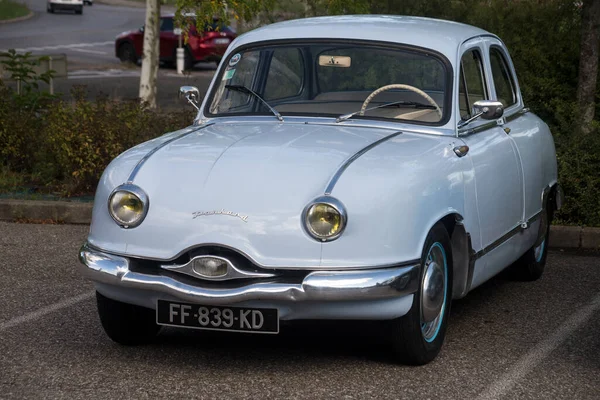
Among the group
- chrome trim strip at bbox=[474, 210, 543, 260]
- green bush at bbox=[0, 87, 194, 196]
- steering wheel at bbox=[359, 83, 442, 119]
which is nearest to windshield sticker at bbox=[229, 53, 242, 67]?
steering wheel at bbox=[359, 83, 442, 119]

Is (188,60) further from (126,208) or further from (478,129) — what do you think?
(126,208)

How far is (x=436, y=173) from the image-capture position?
580 cm

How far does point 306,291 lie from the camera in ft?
17.1

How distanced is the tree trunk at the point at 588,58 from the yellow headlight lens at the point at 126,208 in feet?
24.1

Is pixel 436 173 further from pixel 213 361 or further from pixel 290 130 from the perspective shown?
pixel 213 361

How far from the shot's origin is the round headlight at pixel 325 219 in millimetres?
5270

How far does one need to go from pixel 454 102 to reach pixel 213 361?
201 centimetres

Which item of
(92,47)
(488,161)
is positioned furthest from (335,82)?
(92,47)

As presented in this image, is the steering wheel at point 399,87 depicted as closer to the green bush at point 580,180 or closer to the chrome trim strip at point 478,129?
the chrome trim strip at point 478,129

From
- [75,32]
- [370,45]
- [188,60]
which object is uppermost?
[370,45]

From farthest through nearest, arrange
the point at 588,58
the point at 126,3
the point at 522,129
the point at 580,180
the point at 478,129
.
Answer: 1. the point at 126,3
2. the point at 588,58
3. the point at 580,180
4. the point at 522,129
5. the point at 478,129

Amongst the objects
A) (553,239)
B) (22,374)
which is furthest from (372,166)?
(553,239)

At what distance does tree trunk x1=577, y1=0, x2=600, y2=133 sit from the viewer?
12.0 m

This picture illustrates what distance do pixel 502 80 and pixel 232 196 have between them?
9.82 ft
